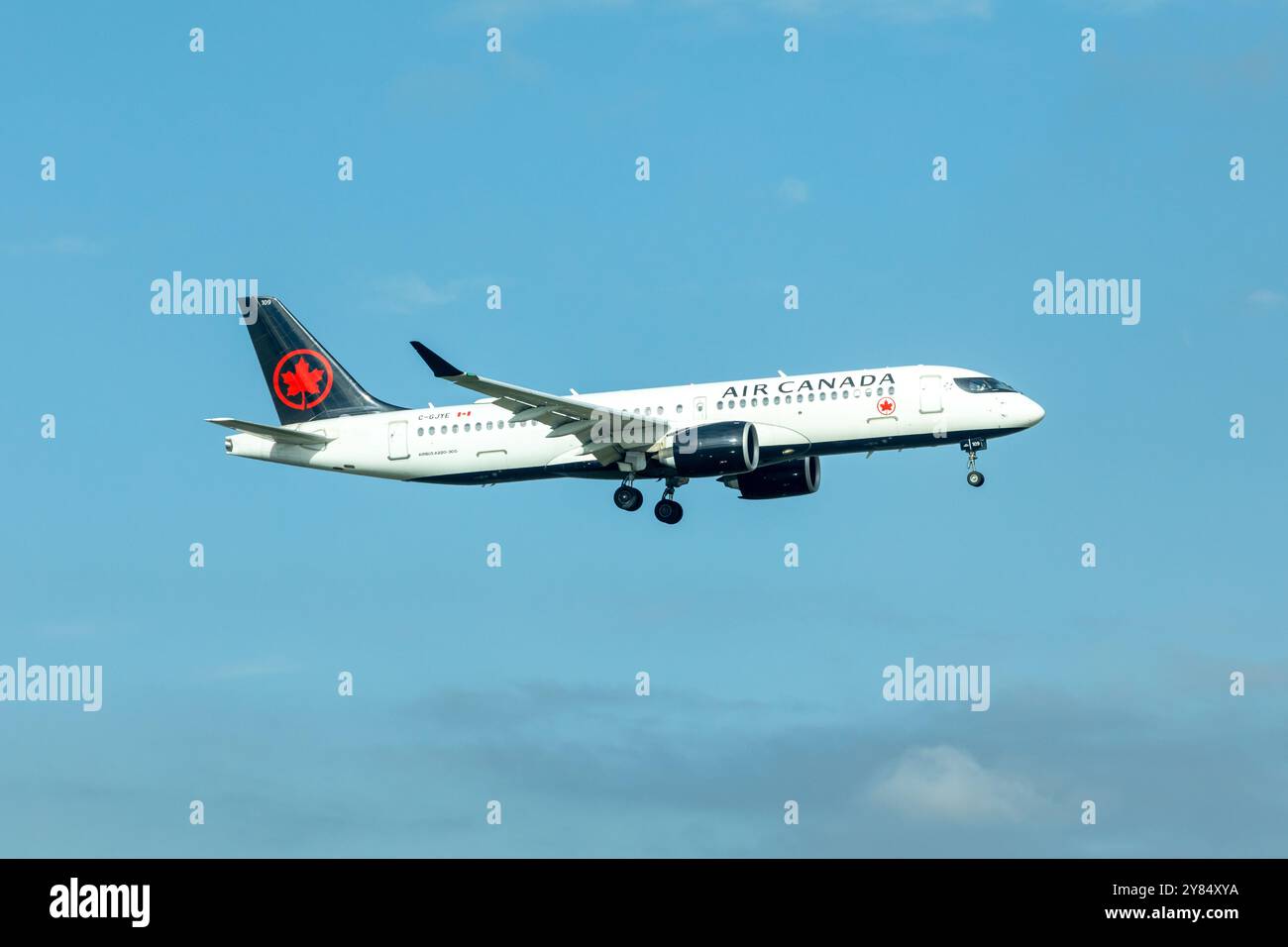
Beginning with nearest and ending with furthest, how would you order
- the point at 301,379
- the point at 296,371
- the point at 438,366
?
the point at 438,366 → the point at 301,379 → the point at 296,371

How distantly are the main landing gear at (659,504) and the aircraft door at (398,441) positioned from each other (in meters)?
8.65

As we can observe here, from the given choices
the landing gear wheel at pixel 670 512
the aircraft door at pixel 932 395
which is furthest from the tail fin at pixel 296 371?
the aircraft door at pixel 932 395

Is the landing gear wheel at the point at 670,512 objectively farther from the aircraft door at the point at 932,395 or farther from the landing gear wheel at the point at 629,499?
the aircraft door at the point at 932,395

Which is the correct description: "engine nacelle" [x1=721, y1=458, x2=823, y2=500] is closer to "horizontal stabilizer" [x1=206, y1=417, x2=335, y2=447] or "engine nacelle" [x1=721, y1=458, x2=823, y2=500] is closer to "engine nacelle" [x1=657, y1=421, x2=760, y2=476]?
"engine nacelle" [x1=657, y1=421, x2=760, y2=476]

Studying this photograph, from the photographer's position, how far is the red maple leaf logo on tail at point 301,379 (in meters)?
79.1

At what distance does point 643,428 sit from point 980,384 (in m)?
12.2

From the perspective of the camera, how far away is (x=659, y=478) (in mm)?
72625

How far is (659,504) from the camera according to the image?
73375 mm

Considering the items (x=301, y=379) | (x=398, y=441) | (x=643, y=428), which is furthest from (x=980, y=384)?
(x=301, y=379)

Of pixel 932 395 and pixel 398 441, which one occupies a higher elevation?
pixel 398 441

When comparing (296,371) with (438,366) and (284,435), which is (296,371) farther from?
(438,366)

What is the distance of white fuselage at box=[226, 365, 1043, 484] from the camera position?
68.6 metres

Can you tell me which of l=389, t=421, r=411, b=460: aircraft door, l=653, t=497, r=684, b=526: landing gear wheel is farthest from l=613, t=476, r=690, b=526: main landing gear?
l=389, t=421, r=411, b=460: aircraft door
